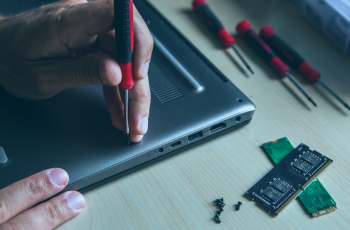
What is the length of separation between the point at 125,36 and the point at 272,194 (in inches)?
16.2

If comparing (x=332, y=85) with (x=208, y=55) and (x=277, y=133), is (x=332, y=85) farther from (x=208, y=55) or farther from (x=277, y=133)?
(x=208, y=55)

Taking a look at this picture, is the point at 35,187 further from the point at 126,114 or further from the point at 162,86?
the point at 162,86

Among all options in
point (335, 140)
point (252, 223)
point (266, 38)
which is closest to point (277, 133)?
point (335, 140)

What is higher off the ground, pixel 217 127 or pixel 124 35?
pixel 124 35

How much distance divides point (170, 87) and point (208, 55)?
0.25m

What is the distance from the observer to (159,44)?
824 mm

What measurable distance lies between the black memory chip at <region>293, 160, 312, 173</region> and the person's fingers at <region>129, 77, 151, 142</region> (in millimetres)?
329

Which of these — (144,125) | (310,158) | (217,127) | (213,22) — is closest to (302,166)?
(310,158)

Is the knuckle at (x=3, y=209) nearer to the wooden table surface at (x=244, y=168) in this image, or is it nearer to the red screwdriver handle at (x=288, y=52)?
the wooden table surface at (x=244, y=168)

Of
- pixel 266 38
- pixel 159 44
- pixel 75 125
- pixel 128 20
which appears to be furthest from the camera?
pixel 266 38

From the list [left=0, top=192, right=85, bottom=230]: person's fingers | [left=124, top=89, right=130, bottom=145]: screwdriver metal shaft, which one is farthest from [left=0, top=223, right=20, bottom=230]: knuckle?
[left=124, top=89, right=130, bottom=145]: screwdriver metal shaft

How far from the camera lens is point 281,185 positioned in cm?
61

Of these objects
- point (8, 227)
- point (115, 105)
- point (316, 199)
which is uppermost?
point (316, 199)

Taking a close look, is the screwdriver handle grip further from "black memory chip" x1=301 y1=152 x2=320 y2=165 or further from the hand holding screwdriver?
the hand holding screwdriver
